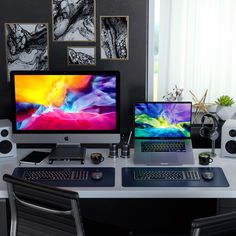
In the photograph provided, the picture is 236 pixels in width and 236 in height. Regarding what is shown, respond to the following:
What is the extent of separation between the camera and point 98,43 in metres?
3.23

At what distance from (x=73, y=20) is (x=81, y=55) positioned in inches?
9.8

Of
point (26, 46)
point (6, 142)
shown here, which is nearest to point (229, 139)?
point (6, 142)

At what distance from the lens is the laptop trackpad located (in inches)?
111

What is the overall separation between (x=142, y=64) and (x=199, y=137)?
26.3 inches

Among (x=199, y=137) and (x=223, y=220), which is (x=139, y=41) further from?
(x=223, y=220)

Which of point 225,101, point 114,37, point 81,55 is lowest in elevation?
point 225,101

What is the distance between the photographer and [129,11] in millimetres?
3195

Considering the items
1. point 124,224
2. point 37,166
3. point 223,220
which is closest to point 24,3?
point 37,166

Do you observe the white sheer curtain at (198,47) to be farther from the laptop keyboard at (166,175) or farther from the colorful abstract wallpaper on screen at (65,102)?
the laptop keyboard at (166,175)

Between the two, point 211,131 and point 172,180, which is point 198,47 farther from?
point 172,180

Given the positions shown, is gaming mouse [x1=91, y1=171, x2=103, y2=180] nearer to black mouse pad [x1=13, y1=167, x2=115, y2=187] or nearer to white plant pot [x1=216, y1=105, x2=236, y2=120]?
black mouse pad [x1=13, y1=167, x2=115, y2=187]

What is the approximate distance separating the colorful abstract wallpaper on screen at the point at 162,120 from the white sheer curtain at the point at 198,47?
0.58m

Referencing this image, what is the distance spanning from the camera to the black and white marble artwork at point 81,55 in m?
3.24

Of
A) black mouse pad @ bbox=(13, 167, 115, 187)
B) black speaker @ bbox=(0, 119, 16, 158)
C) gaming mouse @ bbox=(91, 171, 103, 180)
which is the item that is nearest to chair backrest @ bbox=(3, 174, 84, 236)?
black mouse pad @ bbox=(13, 167, 115, 187)
